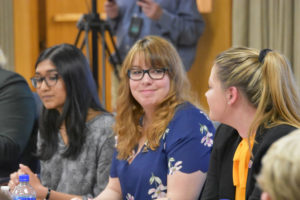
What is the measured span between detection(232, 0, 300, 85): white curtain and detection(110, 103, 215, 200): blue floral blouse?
5.11 ft

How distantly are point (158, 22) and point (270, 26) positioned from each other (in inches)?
29.9

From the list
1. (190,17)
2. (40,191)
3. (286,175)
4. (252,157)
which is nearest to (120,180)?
(40,191)

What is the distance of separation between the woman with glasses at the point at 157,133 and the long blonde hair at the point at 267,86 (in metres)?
0.35

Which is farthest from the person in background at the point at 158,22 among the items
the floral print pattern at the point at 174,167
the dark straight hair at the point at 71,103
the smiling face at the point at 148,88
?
the floral print pattern at the point at 174,167

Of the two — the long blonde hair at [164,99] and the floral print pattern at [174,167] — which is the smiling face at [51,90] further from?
the floral print pattern at [174,167]

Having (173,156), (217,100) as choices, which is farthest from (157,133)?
(217,100)

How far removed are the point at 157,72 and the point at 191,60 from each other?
5.79ft

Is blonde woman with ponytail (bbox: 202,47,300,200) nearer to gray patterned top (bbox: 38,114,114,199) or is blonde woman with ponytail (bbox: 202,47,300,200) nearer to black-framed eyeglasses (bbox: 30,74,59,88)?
gray patterned top (bbox: 38,114,114,199)

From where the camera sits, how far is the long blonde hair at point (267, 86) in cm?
162

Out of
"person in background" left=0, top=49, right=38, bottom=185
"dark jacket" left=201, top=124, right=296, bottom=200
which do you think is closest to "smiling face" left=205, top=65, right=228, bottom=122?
"dark jacket" left=201, top=124, right=296, bottom=200

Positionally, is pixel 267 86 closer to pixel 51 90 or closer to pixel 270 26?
pixel 51 90

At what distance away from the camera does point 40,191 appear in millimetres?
2096

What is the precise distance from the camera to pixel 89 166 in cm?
236

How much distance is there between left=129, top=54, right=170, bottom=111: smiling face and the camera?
2096 millimetres
